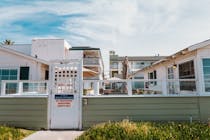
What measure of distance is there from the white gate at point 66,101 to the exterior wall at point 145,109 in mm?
377

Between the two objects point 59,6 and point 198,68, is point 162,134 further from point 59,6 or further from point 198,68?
point 59,6

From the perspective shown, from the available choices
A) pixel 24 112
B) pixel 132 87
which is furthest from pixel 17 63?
pixel 132 87

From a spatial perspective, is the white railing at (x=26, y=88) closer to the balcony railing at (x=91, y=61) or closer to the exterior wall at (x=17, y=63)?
the exterior wall at (x=17, y=63)

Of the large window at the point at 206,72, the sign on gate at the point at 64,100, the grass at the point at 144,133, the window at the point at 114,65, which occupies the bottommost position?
the grass at the point at 144,133

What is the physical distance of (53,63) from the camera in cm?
862

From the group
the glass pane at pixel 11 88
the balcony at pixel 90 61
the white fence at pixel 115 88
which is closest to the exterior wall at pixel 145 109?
the white fence at pixel 115 88

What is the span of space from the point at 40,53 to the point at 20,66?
12898mm

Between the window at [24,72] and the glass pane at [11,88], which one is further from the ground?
the window at [24,72]

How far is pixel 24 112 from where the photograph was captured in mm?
8453

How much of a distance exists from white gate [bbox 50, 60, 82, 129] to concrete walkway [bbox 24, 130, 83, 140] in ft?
1.71

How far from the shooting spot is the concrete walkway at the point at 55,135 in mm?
6877

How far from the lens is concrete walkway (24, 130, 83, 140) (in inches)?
271

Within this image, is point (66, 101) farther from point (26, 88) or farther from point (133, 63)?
point (133, 63)

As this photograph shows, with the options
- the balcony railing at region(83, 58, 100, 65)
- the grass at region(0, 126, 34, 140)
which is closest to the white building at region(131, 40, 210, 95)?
the grass at region(0, 126, 34, 140)
